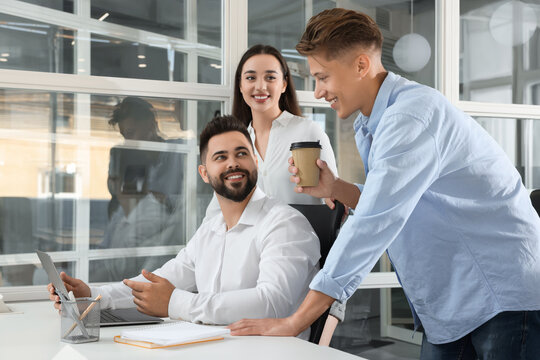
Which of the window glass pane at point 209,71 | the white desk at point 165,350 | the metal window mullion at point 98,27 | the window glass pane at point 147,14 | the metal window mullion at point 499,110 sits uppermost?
the window glass pane at point 147,14

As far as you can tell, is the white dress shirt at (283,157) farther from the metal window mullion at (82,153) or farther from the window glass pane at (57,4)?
the window glass pane at (57,4)

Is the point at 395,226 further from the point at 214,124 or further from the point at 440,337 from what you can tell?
the point at 214,124

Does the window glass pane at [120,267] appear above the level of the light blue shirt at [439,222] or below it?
below

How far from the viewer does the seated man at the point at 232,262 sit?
5.62ft

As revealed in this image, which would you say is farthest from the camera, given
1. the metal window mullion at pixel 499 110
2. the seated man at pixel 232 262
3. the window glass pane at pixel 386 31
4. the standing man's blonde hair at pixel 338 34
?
the metal window mullion at pixel 499 110

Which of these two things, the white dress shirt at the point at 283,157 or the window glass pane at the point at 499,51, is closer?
the white dress shirt at the point at 283,157

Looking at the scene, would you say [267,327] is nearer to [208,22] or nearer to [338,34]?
[338,34]

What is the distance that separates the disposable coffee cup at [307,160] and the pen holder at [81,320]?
0.64 metres

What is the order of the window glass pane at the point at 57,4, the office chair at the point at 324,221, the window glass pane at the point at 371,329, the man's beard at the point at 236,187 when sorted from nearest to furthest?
1. the office chair at the point at 324,221
2. the man's beard at the point at 236,187
3. the window glass pane at the point at 57,4
4. the window glass pane at the point at 371,329

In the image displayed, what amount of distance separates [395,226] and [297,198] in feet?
4.20

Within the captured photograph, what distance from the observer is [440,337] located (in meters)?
1.55

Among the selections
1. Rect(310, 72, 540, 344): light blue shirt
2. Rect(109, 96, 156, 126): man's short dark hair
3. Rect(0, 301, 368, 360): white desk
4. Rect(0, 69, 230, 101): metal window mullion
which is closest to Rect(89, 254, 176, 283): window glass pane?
Rect(109, 96, 156, 126): man's short dark hair

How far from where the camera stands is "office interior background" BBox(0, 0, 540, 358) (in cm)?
268

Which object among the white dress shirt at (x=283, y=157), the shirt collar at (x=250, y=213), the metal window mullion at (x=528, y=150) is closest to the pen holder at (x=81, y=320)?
the shirt collar at (x=250, y=213)
